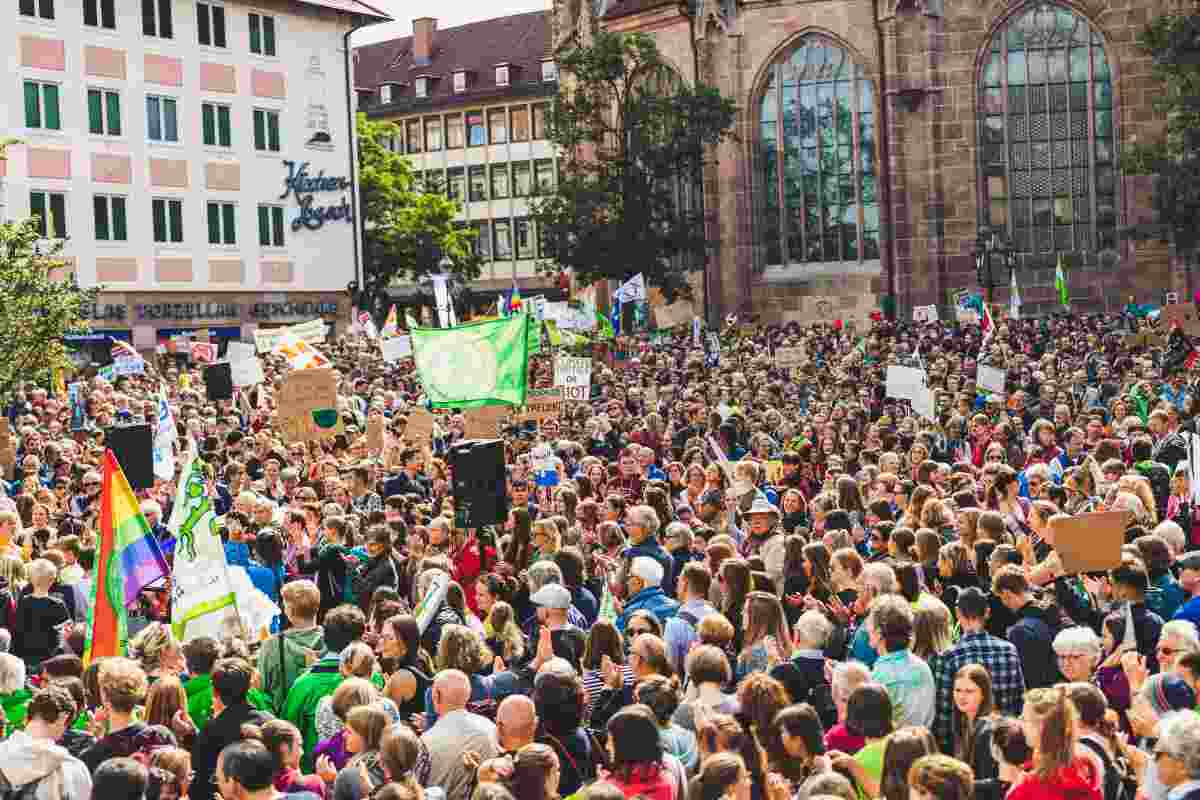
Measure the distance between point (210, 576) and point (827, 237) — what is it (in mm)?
40947

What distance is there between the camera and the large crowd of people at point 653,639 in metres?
7.05

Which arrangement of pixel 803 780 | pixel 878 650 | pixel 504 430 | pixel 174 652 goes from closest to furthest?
pixel 803 780 < pixel 878 650 < pixel 174 652 < pixel 504 430

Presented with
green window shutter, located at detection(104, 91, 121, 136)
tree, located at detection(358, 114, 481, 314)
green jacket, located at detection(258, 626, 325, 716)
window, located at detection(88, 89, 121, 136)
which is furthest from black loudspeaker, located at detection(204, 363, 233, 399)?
tree, located at detection(358, 114, 481, 314)

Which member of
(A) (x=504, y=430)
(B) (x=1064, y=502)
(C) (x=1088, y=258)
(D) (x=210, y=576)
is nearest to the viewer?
(D) (x=210, y=576)

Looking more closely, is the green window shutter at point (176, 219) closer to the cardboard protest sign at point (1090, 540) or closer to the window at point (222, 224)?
the window at point (222, 224)

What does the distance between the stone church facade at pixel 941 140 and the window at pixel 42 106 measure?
17067 millimetres

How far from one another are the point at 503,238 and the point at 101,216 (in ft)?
127

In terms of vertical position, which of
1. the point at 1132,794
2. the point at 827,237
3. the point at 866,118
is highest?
the point at 866,118

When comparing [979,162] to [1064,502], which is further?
[979,162]

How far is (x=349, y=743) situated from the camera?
7.43m

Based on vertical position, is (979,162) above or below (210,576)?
above

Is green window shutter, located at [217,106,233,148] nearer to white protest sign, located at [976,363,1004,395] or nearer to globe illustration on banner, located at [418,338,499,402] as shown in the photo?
white protest sign, located at [976,363,1004,395]

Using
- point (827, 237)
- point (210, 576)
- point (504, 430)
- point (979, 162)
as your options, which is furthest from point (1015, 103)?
point (210, 576)

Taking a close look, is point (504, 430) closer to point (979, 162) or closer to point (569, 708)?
point (569, 708)
